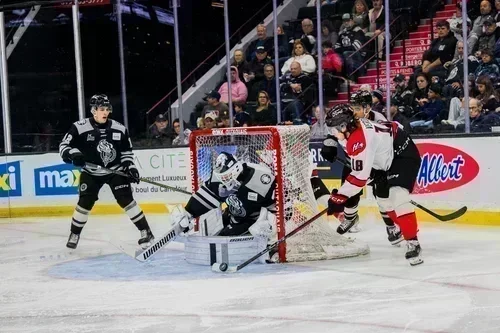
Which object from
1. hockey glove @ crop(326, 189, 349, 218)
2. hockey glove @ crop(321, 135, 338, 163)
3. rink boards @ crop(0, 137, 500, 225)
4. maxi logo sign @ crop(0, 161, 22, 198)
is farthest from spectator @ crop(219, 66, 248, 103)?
hockey glove @ crop(326, 189, 349, 218)

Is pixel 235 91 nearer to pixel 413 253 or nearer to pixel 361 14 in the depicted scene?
pixel 361 14

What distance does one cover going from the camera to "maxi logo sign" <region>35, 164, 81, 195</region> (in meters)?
8.04

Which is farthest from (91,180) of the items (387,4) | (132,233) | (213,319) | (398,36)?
(398,36)

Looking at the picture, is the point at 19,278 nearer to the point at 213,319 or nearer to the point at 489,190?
the point at 213,319

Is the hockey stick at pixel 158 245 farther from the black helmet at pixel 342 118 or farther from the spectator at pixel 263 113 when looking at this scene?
the spectator at pixel 263 113

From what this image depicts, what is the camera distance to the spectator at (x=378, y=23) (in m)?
7.85

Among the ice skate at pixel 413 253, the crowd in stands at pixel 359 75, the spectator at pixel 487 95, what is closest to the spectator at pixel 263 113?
the crowd in stands at pixel 359 75

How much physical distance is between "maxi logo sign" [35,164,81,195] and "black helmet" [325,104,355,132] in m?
4.08

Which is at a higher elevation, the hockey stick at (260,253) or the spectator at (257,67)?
the spectator at (257,67)

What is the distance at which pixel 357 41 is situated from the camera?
8320mm

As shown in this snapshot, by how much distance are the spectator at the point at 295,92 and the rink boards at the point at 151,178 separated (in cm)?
60

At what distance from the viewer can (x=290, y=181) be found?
190 inches

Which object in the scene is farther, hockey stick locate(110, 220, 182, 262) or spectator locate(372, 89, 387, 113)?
spectator locate(372, 89, 387, 113)

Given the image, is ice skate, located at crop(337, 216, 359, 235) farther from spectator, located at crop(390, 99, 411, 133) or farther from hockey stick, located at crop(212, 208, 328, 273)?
spectator, located at crop(390, 99, 411, 133)
